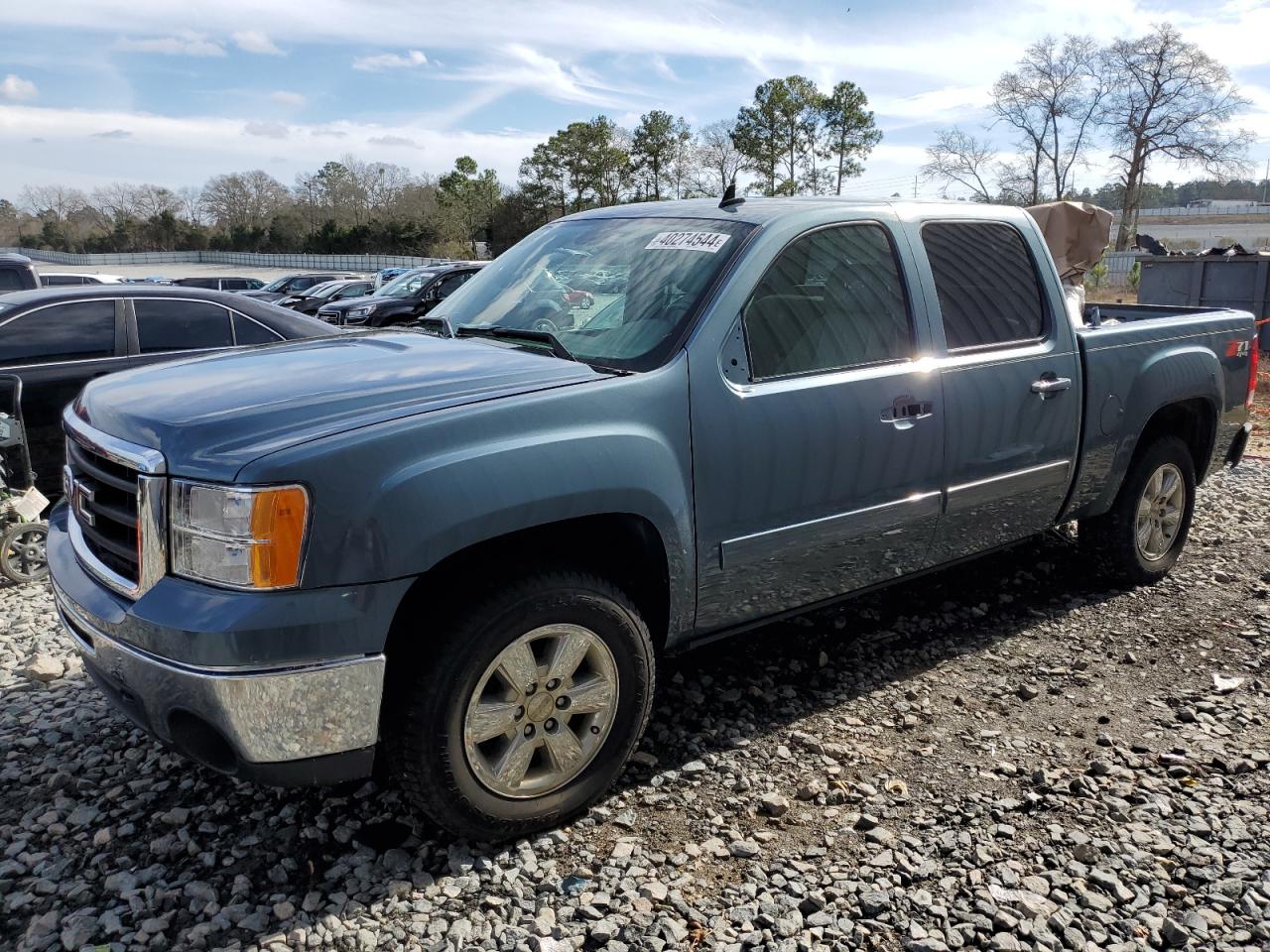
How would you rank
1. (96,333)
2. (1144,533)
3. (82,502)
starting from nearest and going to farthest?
(82,502), (1144,533), (96,333)

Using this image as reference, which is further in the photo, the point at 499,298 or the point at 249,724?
the point at 499,298

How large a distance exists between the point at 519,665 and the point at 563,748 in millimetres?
335

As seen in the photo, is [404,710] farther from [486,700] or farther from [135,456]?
[135,456]

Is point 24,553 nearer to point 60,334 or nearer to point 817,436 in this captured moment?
point 60,334

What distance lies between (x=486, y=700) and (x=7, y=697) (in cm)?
241

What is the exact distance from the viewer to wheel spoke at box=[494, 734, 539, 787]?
2.85m

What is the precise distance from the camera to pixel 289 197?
335 feet

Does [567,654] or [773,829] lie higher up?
[567,654]

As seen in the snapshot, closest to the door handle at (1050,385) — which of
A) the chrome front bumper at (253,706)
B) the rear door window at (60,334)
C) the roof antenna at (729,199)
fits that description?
the roof antenna at (729,199)

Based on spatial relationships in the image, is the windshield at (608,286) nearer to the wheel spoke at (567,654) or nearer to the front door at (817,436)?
the front door at (817,436)

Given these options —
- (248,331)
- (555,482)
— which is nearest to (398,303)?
(248,331)

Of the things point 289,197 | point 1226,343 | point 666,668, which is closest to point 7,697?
point 666,668

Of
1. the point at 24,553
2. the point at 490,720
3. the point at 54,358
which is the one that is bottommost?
the point at 24,553

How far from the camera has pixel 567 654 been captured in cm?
289
